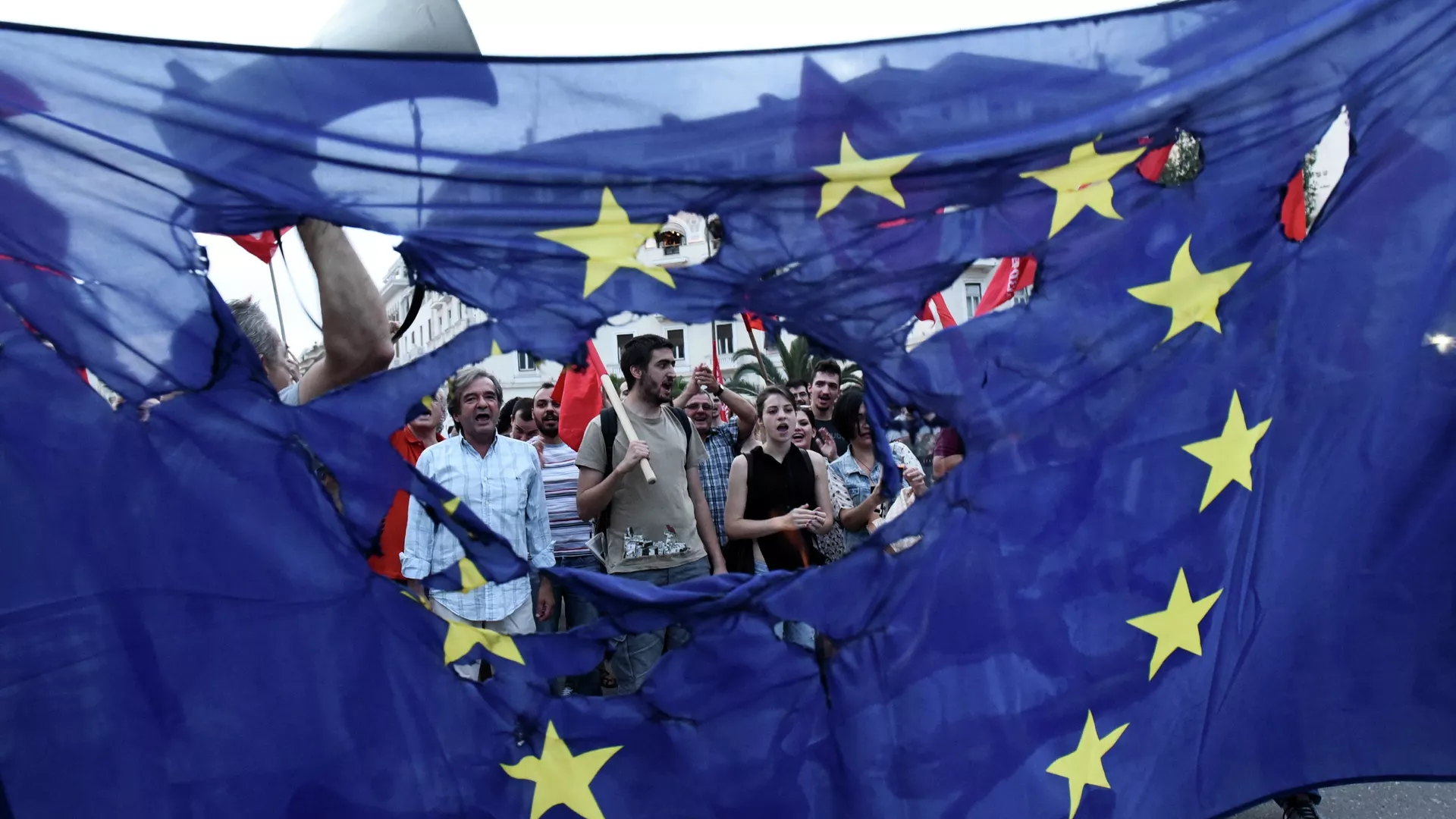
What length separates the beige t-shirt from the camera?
14.1ft

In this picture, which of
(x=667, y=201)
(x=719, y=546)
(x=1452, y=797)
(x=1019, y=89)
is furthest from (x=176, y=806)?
(x=1452, y=797)

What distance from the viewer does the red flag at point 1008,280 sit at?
3191 mm

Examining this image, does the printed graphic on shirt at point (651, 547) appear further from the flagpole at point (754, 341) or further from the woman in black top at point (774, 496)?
the flagpole at point (754, 341)

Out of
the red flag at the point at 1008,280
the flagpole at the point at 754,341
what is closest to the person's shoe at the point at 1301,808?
the red flag at the point at 1008,280

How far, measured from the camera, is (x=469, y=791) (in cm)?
285

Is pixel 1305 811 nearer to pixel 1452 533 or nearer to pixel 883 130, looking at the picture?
pixel 1452 533

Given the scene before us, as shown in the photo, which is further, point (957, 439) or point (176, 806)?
point (957, 439)

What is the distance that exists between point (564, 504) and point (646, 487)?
0.81 m

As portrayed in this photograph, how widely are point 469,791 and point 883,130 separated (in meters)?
1.99

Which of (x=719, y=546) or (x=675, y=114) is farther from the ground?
(x=675, y=114)

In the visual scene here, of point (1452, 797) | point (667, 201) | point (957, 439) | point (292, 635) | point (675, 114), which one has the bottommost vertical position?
point (1452, 797)

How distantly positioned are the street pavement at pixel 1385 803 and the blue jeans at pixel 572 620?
254 centimetres

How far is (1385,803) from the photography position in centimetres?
423

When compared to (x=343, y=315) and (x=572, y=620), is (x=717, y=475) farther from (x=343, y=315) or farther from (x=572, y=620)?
(x=343, y=315)
